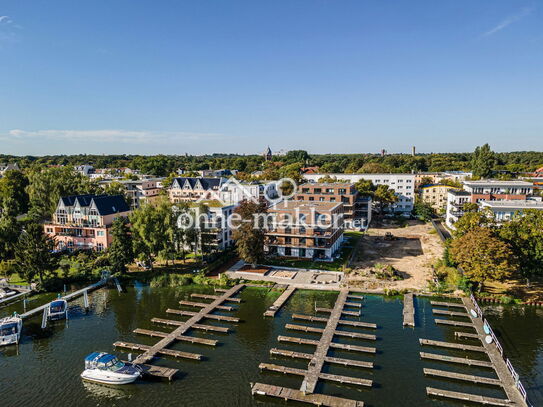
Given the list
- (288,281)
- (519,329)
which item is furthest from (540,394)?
(288,281)

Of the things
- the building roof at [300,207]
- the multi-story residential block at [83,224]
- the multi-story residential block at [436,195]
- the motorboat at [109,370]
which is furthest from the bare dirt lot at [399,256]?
the multi-story residential block at [83,224]

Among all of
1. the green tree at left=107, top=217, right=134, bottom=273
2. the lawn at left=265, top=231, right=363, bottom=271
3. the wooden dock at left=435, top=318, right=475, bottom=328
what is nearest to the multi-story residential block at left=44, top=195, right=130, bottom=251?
the green tree at left=107, top=217, right=134, bottom=273

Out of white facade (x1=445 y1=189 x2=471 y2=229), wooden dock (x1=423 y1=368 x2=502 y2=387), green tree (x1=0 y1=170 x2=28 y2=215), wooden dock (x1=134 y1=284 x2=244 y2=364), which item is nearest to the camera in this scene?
wooden dock (x1=423 y1=368 x2=502 y2=387)

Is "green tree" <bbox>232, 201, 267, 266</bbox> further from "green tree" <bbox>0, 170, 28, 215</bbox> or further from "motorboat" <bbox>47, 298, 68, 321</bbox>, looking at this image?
"green tree" <bbox>0, 170, 28, 215</bbox>

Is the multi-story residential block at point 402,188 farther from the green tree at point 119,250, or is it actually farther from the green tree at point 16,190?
the green tree at point 16,190

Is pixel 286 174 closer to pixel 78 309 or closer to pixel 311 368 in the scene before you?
pixel 78 309

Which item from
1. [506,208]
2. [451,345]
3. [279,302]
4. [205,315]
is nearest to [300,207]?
[279,302]

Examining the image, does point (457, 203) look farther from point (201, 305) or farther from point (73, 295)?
point (73, 295)
